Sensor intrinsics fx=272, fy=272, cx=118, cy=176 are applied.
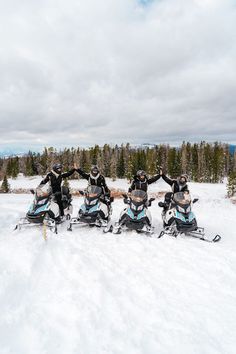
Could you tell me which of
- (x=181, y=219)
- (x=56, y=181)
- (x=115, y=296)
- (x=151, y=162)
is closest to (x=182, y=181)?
(x=181, y=219)

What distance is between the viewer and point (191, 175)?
74.2 m

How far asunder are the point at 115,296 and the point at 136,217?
15.1ft

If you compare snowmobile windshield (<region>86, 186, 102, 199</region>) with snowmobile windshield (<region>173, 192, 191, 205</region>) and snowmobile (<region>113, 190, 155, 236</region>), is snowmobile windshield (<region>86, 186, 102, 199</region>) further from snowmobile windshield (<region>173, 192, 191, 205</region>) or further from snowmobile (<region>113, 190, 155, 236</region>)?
snowmobile windshield (<region>173, 192, 191, 205</region>)

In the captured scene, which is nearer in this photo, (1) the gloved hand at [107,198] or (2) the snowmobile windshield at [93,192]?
(2) the snowmobile windshield at [93,192]

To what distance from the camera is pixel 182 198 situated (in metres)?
10.0

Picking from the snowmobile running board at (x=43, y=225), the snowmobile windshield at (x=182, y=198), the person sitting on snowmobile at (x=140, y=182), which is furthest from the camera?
the person sitting on snowmobile at (x=140, y=182)

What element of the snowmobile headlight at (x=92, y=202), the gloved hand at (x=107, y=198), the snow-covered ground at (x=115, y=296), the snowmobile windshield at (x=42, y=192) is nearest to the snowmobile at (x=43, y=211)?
Answer: the snowmobile windshield at (x=42, y=192)

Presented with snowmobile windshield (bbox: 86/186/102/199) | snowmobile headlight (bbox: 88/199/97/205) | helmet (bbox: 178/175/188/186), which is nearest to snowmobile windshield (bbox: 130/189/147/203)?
snowmobile windshield (bbox: 86/186/102/199)

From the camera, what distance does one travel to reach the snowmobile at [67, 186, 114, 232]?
32.0 feet

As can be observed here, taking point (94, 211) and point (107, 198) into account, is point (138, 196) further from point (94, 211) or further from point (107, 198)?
point (94, 211)

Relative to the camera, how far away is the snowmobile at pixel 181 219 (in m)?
9.41

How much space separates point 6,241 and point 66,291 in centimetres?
363

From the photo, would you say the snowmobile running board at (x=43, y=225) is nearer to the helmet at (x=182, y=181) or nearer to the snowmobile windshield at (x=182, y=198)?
the snowmobile windshield at (x=182, y=198)

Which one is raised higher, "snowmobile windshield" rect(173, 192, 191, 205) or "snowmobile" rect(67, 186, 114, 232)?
"snowmobile windshield" rect(173, 192, 191, 205)
